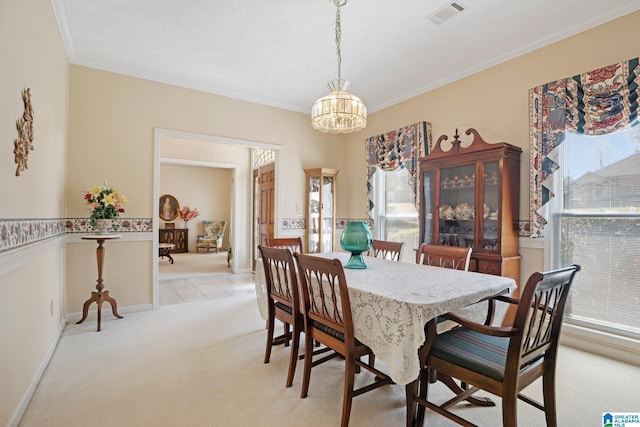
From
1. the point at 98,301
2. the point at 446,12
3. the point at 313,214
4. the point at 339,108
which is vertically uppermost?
the point at 446,12

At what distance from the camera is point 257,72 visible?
3.73 meters

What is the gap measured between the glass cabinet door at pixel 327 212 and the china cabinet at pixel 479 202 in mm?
1846

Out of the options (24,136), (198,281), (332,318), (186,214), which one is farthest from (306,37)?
(186,214)

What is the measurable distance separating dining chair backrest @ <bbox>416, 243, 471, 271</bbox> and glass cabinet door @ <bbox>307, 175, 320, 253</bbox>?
8.07ft

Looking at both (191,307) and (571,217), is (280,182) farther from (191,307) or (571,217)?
(571,217)

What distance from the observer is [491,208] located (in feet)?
10.1

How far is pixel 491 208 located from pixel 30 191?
3.72 m

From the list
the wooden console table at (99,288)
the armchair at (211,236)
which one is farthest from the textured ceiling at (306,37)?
the armchair at (211,236)

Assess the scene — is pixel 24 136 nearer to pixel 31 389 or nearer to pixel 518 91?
pixel 31 389

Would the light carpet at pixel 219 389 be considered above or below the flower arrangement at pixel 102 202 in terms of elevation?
below

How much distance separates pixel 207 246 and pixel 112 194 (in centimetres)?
609

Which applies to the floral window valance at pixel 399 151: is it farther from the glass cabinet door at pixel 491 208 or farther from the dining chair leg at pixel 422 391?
the dining chair leg at pixel 422 391

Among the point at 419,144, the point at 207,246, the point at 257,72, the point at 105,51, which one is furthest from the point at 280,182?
the point at 207,246

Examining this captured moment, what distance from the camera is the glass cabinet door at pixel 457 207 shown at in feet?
10.6
